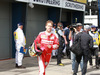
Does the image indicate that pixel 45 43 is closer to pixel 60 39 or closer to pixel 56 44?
pixel 56 44

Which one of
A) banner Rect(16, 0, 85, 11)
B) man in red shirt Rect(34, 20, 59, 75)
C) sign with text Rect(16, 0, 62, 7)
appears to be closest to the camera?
man in red shirt Rect(34, 20, 59, 75)

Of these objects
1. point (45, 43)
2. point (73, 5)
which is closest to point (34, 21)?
point (73, 5)

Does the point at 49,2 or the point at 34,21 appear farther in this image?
the point at 34,21

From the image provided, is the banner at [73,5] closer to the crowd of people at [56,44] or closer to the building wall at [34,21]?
the building wall at [34,21]

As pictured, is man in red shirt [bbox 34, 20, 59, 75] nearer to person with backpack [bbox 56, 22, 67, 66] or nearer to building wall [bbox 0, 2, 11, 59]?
person with backpack [bbox 56, 22, 67, 66]

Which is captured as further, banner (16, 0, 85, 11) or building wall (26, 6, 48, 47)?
building wall (26, 6, 48, 47)

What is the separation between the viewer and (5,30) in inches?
512

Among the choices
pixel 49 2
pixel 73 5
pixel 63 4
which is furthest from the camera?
pixel 73 5

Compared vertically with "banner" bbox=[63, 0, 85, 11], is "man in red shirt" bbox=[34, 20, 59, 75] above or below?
below

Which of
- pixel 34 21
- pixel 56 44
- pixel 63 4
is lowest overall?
pixel 56 44

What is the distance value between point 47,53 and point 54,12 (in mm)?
9503

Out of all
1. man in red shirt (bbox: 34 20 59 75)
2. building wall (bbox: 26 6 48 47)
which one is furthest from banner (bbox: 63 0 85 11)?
man in red shirt (bbox: 34 20 59 75)

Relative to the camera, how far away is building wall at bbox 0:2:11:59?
12.8 metres

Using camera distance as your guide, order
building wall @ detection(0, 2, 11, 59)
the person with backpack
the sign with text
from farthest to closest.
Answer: the sign with text, building wall @ detection(0, 2, 11, 59), the person with backpack
